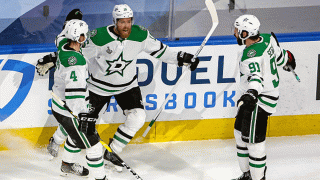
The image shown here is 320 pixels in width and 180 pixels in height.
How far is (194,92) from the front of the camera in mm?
4836

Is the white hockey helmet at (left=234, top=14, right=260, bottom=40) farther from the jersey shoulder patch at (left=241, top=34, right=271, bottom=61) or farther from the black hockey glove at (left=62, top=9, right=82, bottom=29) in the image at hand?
the black hockey glove at (left=62, top=9, right=82, bottom=29)

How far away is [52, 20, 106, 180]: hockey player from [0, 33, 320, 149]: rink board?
76 cm

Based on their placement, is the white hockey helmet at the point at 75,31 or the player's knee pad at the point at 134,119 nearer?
the white hockey helmet at the point at 75,31

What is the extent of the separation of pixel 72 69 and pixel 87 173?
41.0 inches

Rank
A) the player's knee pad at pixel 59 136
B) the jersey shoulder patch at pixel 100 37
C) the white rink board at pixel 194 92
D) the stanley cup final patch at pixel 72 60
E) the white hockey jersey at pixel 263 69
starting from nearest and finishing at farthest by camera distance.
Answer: the stanley cup final patch at pixel 72 60 < the white hockey jersey at pixel 263 69 < the jersey shoulder patch at pixel 100 37 < the player's knee pad at pixel 59 136 < the white rink board at pixel 194 92

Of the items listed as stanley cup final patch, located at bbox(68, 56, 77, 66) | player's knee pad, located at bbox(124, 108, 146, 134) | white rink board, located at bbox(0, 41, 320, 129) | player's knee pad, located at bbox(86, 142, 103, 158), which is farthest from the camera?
white rink board, located at bbox(0, 41, 320, 129)

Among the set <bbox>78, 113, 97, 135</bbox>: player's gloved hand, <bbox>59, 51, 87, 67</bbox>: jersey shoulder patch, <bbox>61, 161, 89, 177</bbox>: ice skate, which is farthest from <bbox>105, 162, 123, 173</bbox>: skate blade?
<bbox>59, 51, 87, 67</bbox>: jersey shoulder patch

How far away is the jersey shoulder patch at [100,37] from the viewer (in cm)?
409

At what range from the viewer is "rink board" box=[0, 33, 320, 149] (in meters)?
4.53

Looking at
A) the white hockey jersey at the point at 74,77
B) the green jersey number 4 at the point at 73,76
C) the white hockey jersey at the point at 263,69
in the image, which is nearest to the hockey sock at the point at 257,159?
the white hockey jersey at the point at 263,69

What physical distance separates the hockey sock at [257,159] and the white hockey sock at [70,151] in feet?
4.11

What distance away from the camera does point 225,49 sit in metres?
4.80

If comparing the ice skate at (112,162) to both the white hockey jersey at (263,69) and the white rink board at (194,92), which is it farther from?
the white hockey jersey at (263,69)

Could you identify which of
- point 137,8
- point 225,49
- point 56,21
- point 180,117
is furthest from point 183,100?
point 56,21
